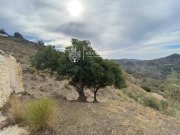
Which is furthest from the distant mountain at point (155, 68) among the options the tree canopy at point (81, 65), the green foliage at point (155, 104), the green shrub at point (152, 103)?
the tree canopy at point (81, 65)

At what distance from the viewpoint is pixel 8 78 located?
55.4 ft

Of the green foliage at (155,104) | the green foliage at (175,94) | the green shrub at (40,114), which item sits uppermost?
the green shrub at (40,114)

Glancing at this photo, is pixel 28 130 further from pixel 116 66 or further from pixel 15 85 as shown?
pixel 116 66

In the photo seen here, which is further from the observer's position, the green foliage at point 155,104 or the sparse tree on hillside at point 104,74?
the green foliage at point 155,104

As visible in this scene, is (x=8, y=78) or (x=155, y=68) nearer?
(x=8, y=78)

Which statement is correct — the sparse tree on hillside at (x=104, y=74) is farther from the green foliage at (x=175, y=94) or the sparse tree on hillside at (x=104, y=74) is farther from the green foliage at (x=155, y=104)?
the green foliage at (x=155, y=104)

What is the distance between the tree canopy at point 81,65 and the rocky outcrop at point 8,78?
8.49 ft

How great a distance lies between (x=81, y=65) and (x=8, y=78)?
19.5 ft

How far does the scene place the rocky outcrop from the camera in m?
15.4

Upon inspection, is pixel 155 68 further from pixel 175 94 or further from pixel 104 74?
pixel 104 74

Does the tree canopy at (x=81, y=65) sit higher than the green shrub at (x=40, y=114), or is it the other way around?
the tree canopy at (x=81, y=65)

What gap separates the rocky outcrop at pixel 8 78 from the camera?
50.4 ft

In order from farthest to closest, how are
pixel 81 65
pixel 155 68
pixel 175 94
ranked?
pixel 155 68, pixel 175 94, pixel 81 65

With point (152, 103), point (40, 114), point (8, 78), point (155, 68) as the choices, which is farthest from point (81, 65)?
point (155, 68)
